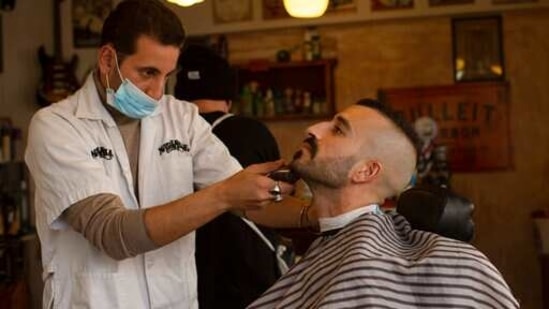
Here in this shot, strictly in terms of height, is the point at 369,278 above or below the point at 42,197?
below

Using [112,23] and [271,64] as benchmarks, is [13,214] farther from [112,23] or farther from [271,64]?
[112,23]

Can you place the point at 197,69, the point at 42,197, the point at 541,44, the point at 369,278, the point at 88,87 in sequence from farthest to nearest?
the point at 541,44 → the point at 197,69 → the point at 88,87 → the point at 42,197 → the point at 369,278

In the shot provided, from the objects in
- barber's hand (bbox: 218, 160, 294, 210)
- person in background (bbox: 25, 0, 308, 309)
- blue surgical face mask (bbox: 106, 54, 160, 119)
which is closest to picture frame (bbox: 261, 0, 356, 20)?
person in background (bbox: 25, 0, 308, 309)

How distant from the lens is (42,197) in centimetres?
178

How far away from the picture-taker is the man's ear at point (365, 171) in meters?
1.74

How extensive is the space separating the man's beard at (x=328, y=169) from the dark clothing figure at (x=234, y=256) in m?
0.87

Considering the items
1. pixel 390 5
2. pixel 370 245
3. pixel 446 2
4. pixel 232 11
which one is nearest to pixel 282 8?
pixel 232 11

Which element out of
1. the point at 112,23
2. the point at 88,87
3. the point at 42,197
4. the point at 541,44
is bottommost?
the point at 42,197

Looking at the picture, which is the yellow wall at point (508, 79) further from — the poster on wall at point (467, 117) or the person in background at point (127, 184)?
the person in background at point (127, 184)

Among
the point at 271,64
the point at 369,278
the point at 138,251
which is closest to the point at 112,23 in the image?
the point at 138,251

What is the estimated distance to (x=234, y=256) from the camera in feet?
8.46

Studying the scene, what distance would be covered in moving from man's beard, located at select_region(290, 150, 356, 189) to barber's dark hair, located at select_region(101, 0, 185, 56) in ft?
1.51

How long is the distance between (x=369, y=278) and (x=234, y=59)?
14.0 ft

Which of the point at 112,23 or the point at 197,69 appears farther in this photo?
the point at 197,69
